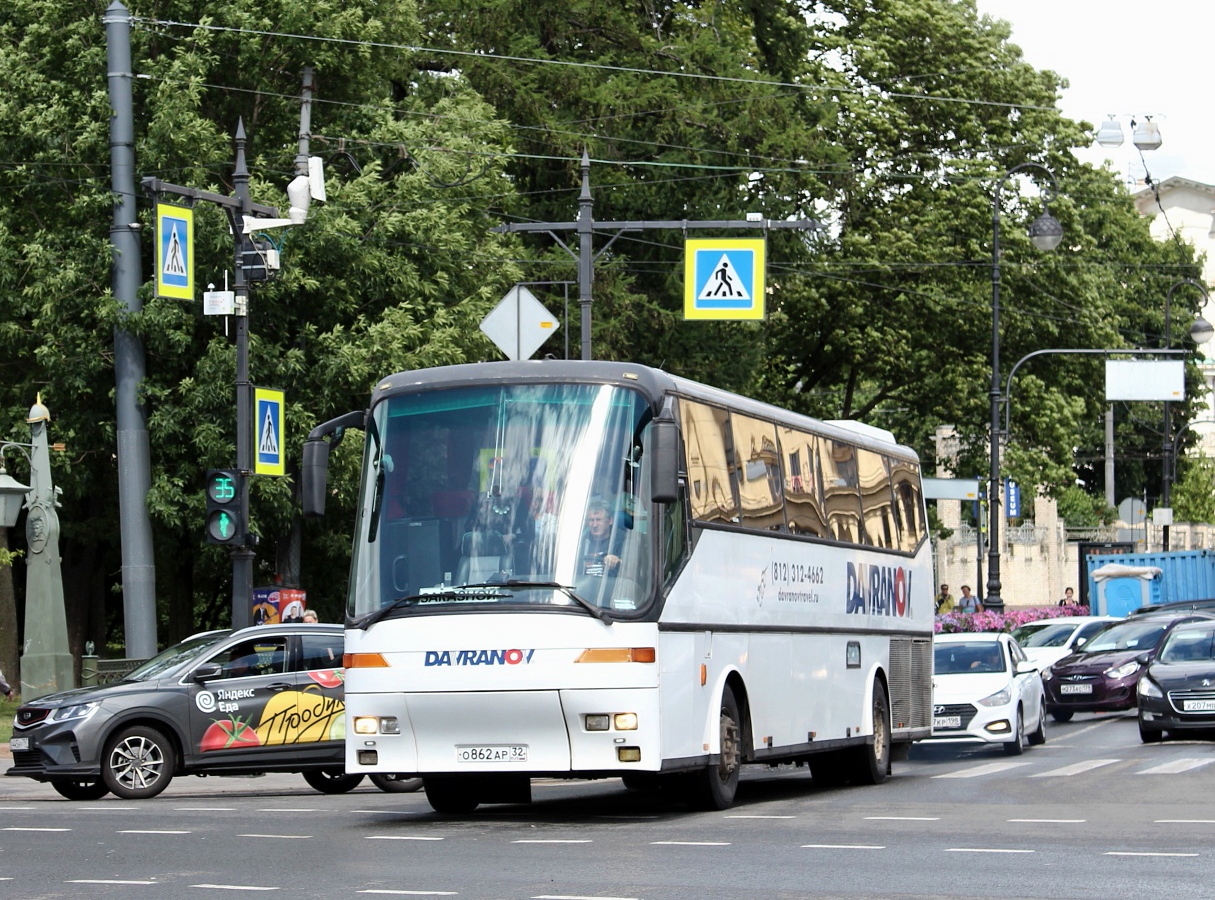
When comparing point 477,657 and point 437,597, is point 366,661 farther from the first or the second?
point 477,657

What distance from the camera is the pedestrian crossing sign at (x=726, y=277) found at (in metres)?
29.5

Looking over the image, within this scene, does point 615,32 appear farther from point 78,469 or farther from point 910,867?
point 910,867

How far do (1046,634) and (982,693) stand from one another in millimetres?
12644

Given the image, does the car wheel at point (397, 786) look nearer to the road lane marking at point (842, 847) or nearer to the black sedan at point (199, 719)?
the black sedan at point (199, 719)

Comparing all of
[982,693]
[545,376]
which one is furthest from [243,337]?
[545,376]

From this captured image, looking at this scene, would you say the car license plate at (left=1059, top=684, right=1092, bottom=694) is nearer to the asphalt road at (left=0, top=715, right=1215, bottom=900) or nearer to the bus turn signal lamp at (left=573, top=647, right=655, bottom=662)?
the asphalt road at (left=0, top=715, right=1215, bottom=900)

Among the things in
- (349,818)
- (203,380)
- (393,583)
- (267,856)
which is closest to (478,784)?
(349,818)

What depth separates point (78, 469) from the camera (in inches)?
1382

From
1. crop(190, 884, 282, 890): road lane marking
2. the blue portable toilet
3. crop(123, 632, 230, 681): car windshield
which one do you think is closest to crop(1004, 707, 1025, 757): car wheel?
crop(123, 632, 230, 681): car windshield

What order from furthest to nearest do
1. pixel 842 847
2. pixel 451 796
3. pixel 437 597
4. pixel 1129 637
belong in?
pixel 1129 637 < pixel 451 796 < pixel 437 597 < pixel 842 847

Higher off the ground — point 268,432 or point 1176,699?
point 268,432

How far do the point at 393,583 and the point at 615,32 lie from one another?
91.8 feet

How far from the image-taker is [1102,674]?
3488cm

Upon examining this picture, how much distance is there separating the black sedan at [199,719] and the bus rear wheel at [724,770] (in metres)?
4.83
